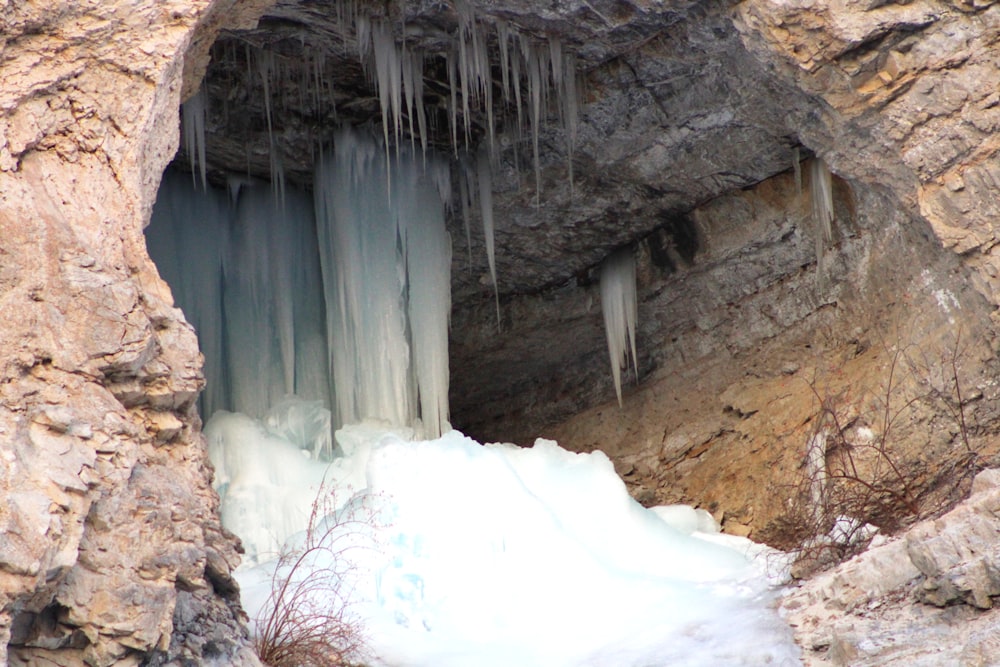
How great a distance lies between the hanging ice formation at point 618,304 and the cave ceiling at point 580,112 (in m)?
0.14

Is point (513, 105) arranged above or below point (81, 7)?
above

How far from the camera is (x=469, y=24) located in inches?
268

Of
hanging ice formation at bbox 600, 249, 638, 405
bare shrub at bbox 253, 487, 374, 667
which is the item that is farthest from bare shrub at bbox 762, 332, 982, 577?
bare shrub at bbox 253, 487, 374, 667

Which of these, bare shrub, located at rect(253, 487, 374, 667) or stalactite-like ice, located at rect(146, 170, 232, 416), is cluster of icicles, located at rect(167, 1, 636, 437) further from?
bare shrub, located at rect(253, 487, 374, 667)

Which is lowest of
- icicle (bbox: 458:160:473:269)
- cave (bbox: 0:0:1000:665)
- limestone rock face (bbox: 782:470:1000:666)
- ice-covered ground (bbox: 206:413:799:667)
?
limestone rock face (bbox: 782:470:1000:666)

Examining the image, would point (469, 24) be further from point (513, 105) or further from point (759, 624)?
point (759, 624)

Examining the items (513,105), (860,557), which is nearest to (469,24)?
(513,105)

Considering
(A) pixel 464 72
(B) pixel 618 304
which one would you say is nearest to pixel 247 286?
(A) pixel 464 72

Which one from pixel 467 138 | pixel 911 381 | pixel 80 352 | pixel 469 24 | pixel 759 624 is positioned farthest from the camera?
pixel 467 138

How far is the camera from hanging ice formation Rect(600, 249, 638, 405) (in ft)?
31.2

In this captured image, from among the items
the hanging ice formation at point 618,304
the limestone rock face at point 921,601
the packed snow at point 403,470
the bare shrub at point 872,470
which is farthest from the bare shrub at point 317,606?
the hanging ice formation at point 618,304

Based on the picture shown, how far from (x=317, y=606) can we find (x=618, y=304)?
173 inches

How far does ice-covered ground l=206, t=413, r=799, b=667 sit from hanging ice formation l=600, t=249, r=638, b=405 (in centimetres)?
151

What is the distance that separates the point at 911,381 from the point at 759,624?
261cm
